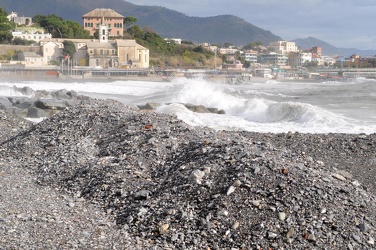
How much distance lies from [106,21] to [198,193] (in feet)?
242

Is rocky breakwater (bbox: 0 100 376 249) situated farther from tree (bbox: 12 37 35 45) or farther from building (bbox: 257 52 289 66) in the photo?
building (bbox: 257 52 289 66)

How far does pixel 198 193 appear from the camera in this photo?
244 inches

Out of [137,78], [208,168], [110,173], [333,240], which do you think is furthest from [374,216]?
[137,78]

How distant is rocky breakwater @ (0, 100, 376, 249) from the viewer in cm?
551

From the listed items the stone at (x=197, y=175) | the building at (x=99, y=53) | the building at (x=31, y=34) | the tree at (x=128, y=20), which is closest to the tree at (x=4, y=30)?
the building at (x=31, y=34)

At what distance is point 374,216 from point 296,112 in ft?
40.7

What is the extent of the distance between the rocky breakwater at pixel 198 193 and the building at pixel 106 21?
68.1m

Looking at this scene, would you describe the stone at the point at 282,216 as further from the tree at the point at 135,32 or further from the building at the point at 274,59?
the building at the point at 274,59

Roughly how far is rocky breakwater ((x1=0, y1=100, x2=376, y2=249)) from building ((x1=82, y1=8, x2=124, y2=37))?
68060 millimetres

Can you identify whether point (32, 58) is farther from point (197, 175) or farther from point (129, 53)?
point (197, 175)

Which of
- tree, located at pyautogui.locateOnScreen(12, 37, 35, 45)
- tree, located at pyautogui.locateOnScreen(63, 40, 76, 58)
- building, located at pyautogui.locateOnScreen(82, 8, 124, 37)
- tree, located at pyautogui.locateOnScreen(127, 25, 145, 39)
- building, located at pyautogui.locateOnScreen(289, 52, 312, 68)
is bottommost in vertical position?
building, located at pyautogui.locateOnScreen(289, 52, 312, 68)

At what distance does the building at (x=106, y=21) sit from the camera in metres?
76.3

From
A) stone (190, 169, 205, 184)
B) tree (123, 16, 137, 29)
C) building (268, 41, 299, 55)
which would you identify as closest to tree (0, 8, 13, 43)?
tree (123, 16, 137, 29)

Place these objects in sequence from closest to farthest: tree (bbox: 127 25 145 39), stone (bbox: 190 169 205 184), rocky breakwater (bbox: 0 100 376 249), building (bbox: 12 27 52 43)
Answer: rocky breakwater (bbox: 0 100 376 249)
stone (bbox: 190 169 205 184)
building (bbox: 12 27 52 43)
tree (bbox: 127 25 145 39)
